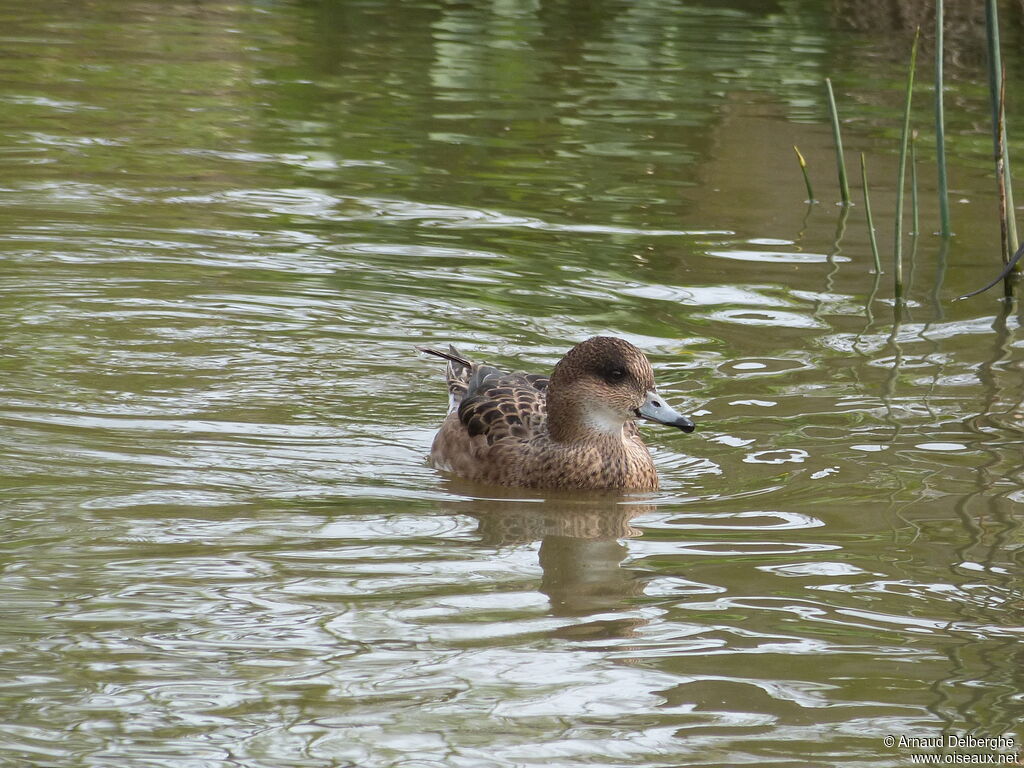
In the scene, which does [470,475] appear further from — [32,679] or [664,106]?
[664,106]

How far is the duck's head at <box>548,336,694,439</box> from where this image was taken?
24.7 feet

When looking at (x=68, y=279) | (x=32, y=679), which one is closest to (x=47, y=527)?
(x=32, y=679)

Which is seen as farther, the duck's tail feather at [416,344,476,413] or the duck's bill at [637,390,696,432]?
the duck's tail feather at [416,344,476,413]

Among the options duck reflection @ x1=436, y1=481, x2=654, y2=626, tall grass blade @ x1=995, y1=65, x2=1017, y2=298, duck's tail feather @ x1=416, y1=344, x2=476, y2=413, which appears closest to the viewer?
duck reflection @ x1=436, y1=481, x2=654, y2=626

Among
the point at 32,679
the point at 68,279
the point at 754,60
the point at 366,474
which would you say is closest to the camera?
the point at 32,679

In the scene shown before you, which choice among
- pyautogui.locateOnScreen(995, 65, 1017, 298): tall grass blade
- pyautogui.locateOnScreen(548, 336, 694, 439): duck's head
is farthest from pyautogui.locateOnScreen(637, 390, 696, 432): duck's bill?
pyautogui.locateOnScreen(995, 65, 1017, 298): tall grass blade

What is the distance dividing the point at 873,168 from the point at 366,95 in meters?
5.40

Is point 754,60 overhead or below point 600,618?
overhead

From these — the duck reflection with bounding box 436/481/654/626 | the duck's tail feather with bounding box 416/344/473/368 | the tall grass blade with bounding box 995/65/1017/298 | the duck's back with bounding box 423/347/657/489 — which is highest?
the tall grass blade with bounding box 995/65/1017/298

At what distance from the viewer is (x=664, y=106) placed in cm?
1683

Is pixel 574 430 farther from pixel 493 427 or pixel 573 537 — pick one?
pixel 573 537

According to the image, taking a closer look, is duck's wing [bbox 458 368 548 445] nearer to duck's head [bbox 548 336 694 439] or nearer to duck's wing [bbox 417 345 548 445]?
duck's wing [bbox 417 345 548 445]

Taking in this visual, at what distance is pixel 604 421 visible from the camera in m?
7.70

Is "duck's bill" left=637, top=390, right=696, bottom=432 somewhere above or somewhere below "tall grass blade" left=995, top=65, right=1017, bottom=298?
below
